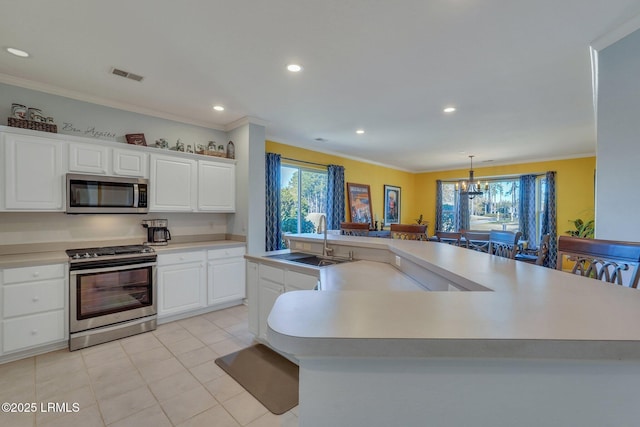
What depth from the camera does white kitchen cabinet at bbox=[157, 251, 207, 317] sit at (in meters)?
3.45

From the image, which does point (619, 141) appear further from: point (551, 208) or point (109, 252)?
point (551, 208)

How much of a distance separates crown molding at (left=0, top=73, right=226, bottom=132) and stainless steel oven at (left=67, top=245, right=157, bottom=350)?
175 cm

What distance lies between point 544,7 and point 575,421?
233 centimetres

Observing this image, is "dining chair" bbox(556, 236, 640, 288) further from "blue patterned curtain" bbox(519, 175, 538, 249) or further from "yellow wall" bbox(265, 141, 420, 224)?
"blue patterned curtain" bbox(519, 175, 538, 249)

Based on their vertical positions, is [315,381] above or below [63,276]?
above

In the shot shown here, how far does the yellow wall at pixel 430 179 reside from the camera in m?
6.02

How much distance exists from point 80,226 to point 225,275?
5.87 ft

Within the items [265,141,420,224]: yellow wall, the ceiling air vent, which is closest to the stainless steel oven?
the ceiling air vent

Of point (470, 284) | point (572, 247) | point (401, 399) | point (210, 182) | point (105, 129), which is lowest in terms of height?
point (401, 399)

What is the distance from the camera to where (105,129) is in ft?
11.3

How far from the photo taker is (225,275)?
13.1 feet

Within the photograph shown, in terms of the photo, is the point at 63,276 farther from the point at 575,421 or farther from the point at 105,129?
the point at 575,421

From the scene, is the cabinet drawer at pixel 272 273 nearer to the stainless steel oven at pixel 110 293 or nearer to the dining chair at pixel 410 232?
the dining chair at pixel 410 232

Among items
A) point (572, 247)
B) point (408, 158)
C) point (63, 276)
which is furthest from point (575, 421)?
point (408, 158)
